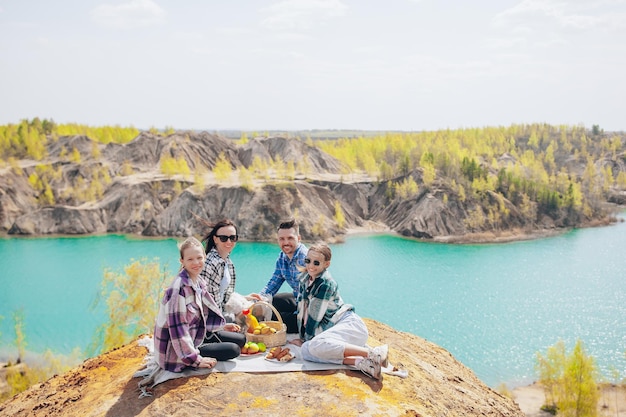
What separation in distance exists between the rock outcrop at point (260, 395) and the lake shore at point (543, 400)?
482 inches

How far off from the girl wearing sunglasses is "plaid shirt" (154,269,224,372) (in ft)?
5.51

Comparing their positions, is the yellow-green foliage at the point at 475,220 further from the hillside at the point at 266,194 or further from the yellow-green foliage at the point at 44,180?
the yellow-green foliage at the point at 44,180

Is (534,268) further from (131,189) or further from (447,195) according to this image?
(131,189)

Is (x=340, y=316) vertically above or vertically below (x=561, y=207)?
above

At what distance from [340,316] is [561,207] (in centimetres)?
6162

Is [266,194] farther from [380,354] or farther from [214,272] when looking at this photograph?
[380,354]

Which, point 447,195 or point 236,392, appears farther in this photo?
point 447,195

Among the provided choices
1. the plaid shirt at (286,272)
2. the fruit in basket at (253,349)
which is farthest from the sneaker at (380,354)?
the plaid shirt at (286,272)

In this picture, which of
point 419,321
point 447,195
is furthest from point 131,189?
point 419,321

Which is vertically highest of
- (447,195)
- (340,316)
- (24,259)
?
(340,316)

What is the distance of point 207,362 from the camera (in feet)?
24.4

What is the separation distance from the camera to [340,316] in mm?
8234

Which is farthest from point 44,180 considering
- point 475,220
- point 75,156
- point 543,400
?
point 543,400

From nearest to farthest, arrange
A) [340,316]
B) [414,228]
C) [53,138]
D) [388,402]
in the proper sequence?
1. [388,402]
2. [340,316]
3. [414,228]
4. [53,138]
